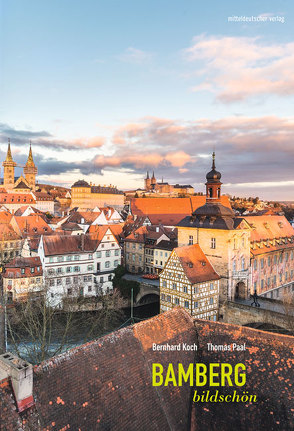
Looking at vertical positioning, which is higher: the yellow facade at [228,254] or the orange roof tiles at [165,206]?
the orange roof tiles at [165,206]

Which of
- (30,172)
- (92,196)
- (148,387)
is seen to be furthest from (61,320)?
(30,172)

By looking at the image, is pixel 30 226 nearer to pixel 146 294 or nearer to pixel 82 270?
→ pixel 82 270

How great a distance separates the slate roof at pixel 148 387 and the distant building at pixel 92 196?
100822 mm

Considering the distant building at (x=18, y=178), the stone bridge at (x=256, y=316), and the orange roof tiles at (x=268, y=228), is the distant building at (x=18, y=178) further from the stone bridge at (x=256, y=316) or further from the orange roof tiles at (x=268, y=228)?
the stone bridge at (x=256, y=316)

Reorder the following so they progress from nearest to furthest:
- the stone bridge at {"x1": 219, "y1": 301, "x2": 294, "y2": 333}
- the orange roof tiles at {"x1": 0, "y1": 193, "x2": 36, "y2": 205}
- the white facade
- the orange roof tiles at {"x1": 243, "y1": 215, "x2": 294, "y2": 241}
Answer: the stone bridge at {"x1": 219, "y1": 301, "x2": 294, "y2": 333} < the orange roof tiles at {"x1": 243, "y1": 215, "x2": 294, "y2": 241} < the white facade < the orange roof tiles at {"x1": 0, "y1": 193, "x2": 36, "y2": 205}

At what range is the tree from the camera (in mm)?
24984

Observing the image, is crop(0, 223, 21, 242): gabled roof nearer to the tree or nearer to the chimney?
the tree

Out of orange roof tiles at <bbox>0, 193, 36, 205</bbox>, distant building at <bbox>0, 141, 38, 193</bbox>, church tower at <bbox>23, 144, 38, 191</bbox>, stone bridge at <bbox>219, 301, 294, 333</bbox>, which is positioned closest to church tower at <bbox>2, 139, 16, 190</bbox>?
distant building at <bbox>0, 141, 38, 193</bbox>

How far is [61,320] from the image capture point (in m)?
31.5

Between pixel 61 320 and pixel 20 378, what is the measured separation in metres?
26.1

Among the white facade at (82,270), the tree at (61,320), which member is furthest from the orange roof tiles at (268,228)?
the white facade at (82,270)

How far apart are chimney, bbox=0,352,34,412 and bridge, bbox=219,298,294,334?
18.3 metres

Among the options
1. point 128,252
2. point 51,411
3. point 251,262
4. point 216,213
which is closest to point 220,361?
point 51,411

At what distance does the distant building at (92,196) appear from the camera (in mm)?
113500
